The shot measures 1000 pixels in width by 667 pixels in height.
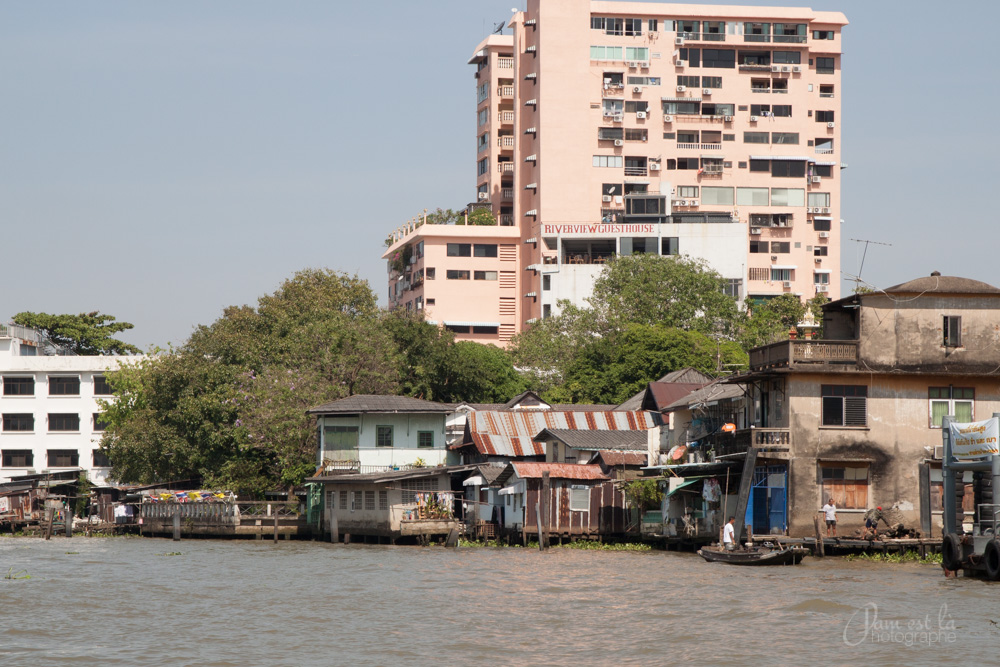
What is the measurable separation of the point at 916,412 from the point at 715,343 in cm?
3322

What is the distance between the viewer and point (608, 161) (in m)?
108

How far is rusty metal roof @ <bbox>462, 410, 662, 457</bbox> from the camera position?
200 feet

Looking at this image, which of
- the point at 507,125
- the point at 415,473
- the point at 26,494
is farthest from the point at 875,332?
the point at 507,125

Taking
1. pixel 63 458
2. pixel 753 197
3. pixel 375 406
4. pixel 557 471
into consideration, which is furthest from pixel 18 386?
pixel 753 197

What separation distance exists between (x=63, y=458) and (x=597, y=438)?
47107 mm

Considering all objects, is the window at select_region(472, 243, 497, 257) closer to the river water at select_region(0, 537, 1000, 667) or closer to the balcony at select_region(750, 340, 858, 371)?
the balcony at select_region(750, 340, 858, 371)

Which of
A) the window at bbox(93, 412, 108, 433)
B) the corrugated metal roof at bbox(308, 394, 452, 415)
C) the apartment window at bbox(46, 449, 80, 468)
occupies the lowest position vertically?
the apartment window at bbox(46, 449, 80, 468)

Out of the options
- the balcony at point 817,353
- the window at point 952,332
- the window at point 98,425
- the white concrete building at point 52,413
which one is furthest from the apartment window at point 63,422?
the window at point 952,332

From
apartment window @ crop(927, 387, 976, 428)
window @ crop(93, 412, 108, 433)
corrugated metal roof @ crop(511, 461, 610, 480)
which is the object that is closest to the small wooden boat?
apartment window @ crop(927, 387, 976, 428)

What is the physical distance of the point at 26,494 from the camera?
73.1 metres

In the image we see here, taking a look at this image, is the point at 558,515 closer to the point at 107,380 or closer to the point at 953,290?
the point at 953,290

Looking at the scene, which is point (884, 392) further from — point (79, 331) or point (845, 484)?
point (79, 331)

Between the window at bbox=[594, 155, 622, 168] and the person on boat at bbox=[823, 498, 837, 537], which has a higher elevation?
the window at bbox=[594, 155, 622, 168]

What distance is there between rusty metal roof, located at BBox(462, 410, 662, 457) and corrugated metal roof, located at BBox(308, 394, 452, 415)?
2388mm
